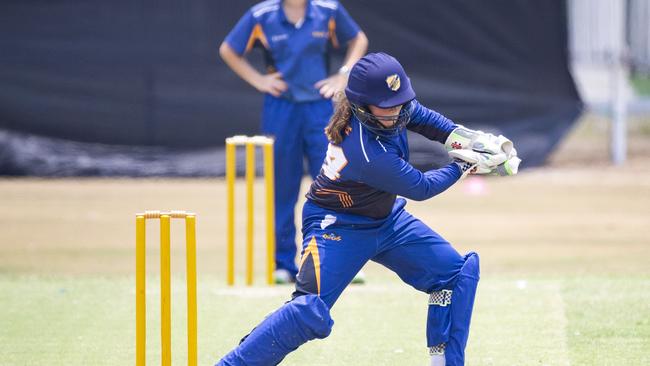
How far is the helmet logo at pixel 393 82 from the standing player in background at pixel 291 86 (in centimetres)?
301

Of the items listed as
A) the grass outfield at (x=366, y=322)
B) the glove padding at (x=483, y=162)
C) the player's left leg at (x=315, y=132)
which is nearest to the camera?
the glove padding at (x=483, y=162)

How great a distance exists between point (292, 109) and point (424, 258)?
3.04 metres

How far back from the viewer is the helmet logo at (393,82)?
186 inches

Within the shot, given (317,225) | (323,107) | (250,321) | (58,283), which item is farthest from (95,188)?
(317,225)

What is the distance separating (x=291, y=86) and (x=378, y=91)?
3162 millimetres

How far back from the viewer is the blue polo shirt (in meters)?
7.82

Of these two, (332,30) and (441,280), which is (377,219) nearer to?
(441,280)

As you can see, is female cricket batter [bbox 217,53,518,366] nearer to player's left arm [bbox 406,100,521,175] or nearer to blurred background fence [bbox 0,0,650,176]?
player's left arm [bbox 406,100,521,175]

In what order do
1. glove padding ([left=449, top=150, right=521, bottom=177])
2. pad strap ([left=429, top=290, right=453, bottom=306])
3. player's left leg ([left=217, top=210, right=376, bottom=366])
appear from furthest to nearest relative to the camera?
pad strap ([left=429, top=290, right=453, bottom=306]), glove padding ([left=449, top=150, right=521, bottom=177]), player's left leg ([left=217, top=210, right=376, bottom=366])

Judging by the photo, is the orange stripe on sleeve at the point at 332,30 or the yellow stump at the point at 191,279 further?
the orange stripe on sleeve at the point at 332,30

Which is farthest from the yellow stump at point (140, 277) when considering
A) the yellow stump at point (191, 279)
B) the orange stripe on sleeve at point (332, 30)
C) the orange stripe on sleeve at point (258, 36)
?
the orange stripe on sleeve at point (332, 30)

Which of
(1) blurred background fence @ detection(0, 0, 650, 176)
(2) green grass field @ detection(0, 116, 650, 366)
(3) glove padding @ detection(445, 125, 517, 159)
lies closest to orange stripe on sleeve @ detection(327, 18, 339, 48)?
(2) green grass field @ detection(0, 116, 650, 366)

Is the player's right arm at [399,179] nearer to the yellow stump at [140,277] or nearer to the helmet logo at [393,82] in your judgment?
the helmet logo at [393,82]

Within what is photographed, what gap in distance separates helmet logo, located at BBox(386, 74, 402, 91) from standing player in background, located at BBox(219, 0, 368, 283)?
301 centimetres
